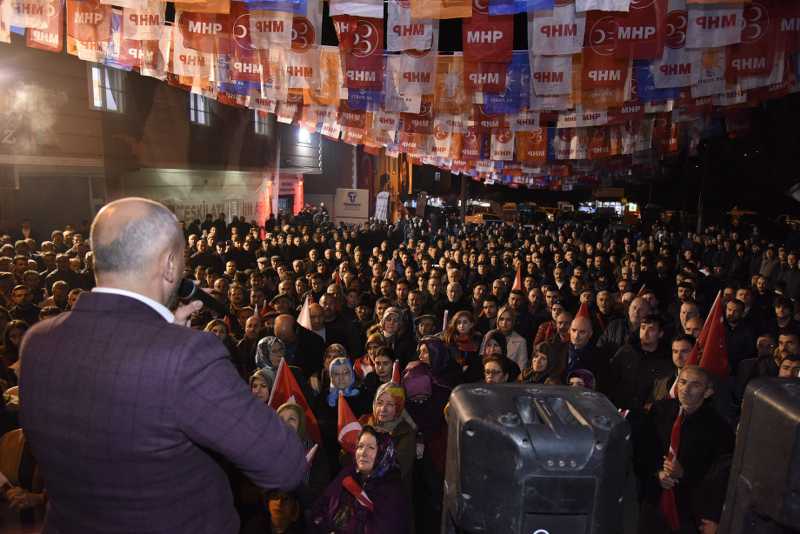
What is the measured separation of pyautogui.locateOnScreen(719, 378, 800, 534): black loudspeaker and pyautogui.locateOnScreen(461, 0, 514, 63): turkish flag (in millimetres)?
7079

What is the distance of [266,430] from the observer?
5.36 ft

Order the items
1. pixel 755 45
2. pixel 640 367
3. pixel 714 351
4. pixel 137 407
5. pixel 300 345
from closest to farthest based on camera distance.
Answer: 1. pixel 137 407
2. pixel 640 367
3. pixel 714 351
4. pixel 300 345
5. pixel 755 45

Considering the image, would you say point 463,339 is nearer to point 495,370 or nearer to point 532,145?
point 495,370

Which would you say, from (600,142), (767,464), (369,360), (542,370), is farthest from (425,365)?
(600,142)

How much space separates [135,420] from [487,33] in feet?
26.0

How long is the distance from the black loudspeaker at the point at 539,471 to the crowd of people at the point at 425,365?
471 mm

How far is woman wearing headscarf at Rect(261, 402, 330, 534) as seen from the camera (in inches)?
152

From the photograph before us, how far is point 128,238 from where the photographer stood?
1.66m

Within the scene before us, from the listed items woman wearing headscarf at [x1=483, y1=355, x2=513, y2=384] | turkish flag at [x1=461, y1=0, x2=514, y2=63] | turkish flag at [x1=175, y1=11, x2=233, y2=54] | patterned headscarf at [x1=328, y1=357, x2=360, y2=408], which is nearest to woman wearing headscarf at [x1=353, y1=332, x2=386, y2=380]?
patterned headscarf at [x1=328, y1=357, x2=360, y2=408]

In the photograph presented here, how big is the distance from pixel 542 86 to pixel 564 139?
11.2 meters

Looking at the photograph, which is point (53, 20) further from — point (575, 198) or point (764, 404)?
point (575, 198)

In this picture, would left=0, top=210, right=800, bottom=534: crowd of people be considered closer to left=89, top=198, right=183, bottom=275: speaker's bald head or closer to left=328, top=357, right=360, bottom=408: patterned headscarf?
left=328, top=357, right=360, bottom=408: patterned headscarf

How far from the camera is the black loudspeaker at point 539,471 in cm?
185

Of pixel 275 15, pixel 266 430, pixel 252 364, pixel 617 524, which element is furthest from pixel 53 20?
pixel 617 524
